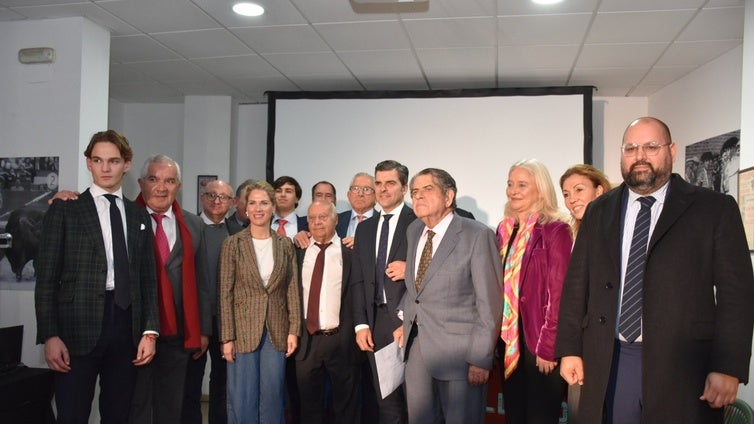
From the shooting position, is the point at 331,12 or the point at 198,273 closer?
the point at 198,273

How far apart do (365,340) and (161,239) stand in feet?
4.10

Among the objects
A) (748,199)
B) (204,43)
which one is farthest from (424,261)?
(204,43)

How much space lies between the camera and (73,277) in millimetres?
2682

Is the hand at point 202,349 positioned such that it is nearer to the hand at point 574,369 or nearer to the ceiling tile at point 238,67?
the hand at point 574,369

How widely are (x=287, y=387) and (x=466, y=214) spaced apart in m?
1.72

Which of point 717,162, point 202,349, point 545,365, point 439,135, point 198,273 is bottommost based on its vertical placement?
point 202,349

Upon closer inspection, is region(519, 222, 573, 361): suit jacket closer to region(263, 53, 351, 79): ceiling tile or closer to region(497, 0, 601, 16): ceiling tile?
region(497, 0, 601, 16): ceiling tile

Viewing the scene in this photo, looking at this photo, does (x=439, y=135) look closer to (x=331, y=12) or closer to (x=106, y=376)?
(x=331, y=12)

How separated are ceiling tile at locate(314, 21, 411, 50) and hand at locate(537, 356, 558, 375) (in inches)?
105

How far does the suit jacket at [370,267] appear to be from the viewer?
3.33 meters

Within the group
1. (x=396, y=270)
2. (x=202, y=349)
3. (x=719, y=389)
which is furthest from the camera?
(x=202, y=349)

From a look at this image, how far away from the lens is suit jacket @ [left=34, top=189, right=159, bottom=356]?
263cm

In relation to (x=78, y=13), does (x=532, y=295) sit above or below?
below

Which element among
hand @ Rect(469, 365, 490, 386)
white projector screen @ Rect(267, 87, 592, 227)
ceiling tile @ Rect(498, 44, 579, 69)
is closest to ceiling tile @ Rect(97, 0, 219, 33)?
white projector screen @ Rect(267, 87, 592, 227)
